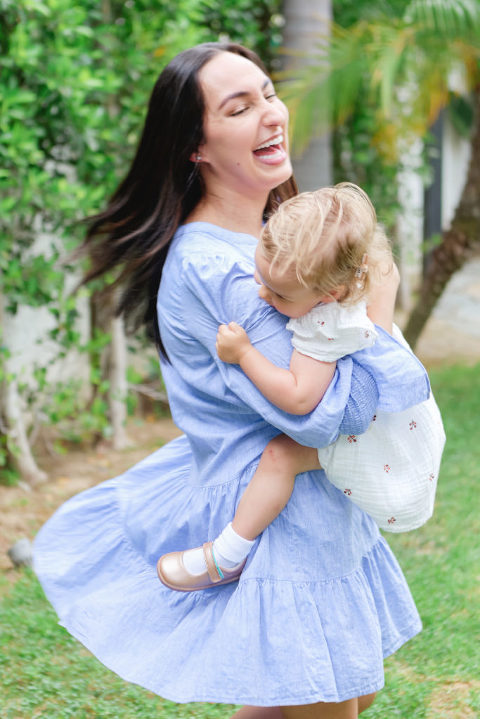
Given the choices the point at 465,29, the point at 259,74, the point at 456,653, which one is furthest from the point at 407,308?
the point at 259,74

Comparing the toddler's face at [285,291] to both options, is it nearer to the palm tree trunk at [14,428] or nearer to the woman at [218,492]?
the woman at [218,492]

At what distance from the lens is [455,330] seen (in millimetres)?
8984

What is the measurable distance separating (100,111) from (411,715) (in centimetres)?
303

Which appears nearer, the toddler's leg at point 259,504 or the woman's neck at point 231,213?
the toddler's leg at point 259,504

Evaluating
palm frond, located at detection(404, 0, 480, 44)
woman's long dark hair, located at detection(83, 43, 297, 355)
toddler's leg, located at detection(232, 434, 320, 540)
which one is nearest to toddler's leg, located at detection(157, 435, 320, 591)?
toddler's leg, located at detection(232, 434, 320, 540)

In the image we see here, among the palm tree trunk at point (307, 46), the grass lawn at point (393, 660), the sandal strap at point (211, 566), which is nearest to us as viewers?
the sandal strap at point (211, 566)

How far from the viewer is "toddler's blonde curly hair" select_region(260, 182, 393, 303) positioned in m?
1.64

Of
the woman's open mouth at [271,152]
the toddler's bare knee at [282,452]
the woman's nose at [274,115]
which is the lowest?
the toddler's bare knee at [282,452]

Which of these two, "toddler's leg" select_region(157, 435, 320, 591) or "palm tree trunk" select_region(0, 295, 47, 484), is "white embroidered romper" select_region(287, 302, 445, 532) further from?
"palm tree trunk" select_region(0, 295, 47, 484)

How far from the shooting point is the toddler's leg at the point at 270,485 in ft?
5.88

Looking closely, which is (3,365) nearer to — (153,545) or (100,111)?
(100,111)

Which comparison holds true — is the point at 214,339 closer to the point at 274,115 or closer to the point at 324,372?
the point at 324,372

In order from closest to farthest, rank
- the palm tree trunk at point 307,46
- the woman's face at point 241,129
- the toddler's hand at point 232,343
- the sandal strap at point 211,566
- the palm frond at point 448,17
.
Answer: the toddler's hand at point 232,343, the sandal strap at point 211,566, the woman's face at point 241,129, the palm frond at point 448,17, the palm tree trunk at point 307,46

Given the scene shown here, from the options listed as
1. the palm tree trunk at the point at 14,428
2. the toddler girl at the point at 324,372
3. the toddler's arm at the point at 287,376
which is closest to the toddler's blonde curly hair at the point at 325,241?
the toddler girl at the point at 324,372
